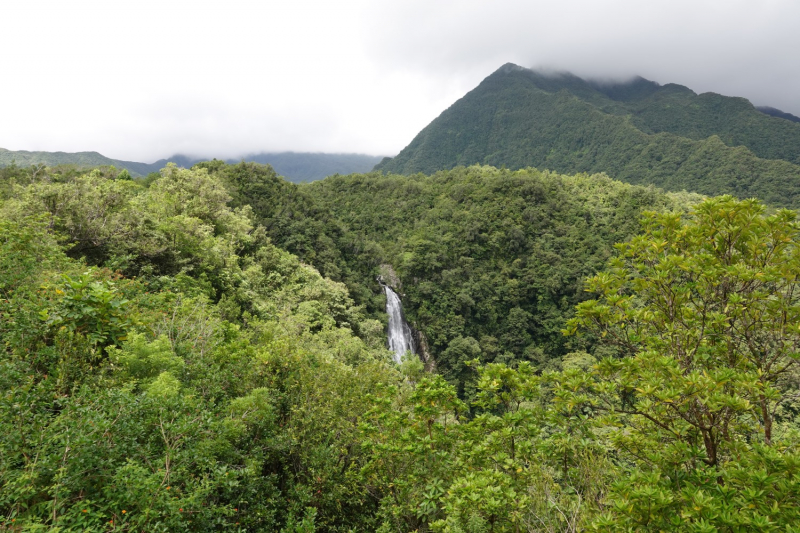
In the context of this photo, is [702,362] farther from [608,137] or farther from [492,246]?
[608,137]

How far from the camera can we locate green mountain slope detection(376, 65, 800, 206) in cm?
6431

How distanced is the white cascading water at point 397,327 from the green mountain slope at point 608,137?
6046 centimetres

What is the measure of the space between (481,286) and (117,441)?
128ft

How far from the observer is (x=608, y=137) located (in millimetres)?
92875

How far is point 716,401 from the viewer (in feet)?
8.15

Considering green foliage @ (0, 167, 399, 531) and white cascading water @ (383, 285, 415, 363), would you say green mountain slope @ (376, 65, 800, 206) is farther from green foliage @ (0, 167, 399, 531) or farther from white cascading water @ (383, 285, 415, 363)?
green foliage @ (0, 167, 399, 531)

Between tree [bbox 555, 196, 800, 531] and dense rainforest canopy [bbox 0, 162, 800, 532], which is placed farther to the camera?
dense rainforest canopy [bbox 0, 162, 800, 532]

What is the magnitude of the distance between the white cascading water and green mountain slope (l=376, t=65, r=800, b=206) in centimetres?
6046

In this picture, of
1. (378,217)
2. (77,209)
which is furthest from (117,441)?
(378,217)

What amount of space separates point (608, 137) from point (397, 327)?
9131 centimetres

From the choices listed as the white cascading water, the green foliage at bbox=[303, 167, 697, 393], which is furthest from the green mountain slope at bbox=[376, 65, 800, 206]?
the white cascading water

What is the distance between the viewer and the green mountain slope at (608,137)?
64.3m

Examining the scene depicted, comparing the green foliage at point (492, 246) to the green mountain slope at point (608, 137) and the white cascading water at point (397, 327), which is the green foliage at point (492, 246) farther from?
the green mountain slope at point (608, 137)

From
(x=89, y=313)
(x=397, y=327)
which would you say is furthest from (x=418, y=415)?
(x=397, y=327)
